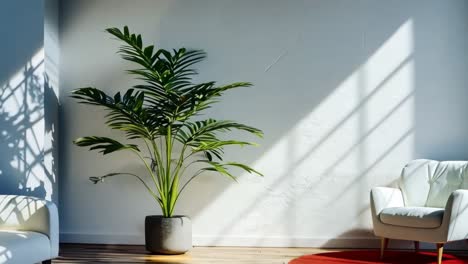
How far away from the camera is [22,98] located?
540 cm

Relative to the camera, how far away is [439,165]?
552 centimetres

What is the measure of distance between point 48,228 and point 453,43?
146 inches

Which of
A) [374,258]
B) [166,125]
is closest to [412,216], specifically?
[374,258]

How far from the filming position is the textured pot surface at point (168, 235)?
5387 mm

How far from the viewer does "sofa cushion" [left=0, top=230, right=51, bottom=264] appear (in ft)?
12.3

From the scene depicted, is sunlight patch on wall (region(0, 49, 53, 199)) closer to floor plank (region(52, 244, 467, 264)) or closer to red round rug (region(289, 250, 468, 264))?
floor plank (region(52, 244, 467, 264))

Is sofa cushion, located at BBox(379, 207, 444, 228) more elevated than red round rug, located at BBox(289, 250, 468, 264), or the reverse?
sofa cushion, located at BBox(379, 207, 444, 228)

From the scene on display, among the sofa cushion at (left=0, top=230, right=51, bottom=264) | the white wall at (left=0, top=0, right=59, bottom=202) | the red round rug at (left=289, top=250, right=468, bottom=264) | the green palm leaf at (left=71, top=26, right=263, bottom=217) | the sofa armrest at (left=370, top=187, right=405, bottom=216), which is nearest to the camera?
the sofa cushion at (left=0, top=230, right=51, bottom=264)

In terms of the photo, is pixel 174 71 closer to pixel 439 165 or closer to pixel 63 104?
pixel 63 104

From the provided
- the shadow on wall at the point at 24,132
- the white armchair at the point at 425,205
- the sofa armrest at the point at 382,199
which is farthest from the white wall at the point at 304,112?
the shadow on wall at the point at 24,132

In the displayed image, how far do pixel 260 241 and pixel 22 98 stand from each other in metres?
2.35

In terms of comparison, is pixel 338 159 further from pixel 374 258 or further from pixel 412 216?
pixel 412 216

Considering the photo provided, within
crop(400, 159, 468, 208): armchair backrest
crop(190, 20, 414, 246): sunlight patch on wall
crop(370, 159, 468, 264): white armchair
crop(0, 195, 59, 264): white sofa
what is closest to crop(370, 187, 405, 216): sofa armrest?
crop(370, 159, 468, 264): white armchair

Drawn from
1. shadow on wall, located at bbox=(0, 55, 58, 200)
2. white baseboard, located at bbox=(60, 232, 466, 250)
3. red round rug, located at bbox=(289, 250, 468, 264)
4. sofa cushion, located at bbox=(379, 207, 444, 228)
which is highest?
shadow on wall, located at bbox=(0, 55, 58, 200)
